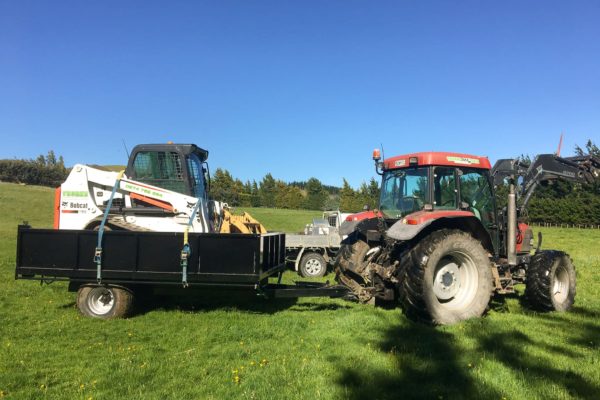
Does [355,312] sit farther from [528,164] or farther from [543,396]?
[528,164]

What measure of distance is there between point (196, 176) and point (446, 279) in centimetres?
479

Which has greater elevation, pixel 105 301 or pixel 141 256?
pixel 141 256

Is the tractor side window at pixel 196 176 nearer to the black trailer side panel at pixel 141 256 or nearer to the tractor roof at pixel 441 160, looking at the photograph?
the black trailer side panel at pixel 141 256

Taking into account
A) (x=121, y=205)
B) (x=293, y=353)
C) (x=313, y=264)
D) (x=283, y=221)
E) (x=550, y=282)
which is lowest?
(x=293, y=353)

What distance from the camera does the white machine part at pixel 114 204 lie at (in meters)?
→ 7.34

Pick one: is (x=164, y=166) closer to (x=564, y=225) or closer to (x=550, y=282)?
(x=550, y=282)

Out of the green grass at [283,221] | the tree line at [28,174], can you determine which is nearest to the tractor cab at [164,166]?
the green grass at [283,221]

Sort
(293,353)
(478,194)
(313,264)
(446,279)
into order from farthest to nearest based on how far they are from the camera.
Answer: (313,264), (478,194), (446,279), (293,353)

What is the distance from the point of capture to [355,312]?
6629mm

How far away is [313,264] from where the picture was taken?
1286 centimetres

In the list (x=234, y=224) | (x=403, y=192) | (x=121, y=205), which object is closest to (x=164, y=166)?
(x=121, y=205)

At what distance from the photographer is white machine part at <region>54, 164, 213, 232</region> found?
24.1 ft

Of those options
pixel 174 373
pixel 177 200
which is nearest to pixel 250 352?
pixel 174 373

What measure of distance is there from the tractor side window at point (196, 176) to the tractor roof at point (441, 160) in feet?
11.9
